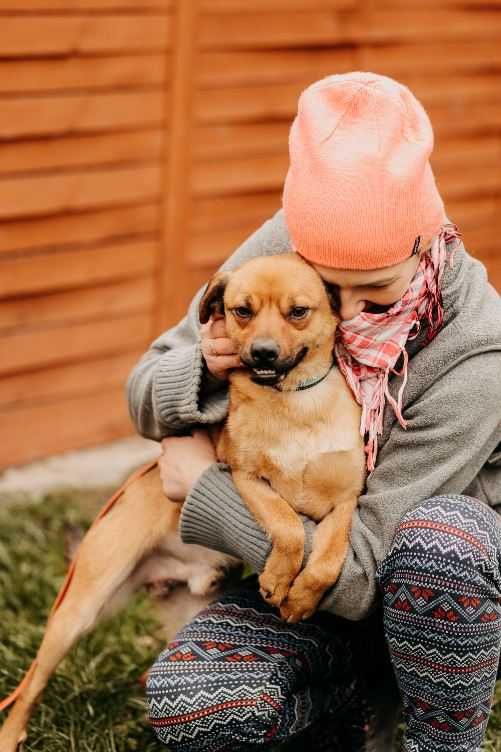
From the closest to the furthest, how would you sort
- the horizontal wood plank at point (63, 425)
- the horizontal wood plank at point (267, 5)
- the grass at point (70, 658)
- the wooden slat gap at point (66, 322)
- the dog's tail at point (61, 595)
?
the dog's tail at point (61, 595) → the grass at point (70, 658) → the wooden slat gap at point (66, 322) → the horizontal wood plank at point (63, 425) → the horizontal wood plank at point (267, 5)

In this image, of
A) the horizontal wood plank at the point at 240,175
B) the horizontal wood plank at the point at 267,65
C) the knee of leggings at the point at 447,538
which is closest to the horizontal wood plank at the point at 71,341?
the horizontal wood plank at the point at 240,175

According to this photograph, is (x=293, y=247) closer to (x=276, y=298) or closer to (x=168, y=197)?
(x=276, y=298)

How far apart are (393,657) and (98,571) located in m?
0.85

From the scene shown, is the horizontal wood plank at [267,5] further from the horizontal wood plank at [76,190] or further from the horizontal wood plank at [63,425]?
the horizontal wood plank at [63,425]

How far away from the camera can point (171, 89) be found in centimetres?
500

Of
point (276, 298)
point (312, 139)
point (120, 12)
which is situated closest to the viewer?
point (312, 139)

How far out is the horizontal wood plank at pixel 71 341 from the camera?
4.84 meters

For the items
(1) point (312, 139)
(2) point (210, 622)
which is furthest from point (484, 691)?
(1) point (312, 139)

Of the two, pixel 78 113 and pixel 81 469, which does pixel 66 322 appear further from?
pixel 78 113

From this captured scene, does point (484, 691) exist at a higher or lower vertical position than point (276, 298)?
lower

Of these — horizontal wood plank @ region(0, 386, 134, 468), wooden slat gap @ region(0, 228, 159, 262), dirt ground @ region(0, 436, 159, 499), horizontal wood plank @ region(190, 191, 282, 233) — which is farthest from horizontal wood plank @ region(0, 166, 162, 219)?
dirt ground @ region(0, 436, 159, 499)

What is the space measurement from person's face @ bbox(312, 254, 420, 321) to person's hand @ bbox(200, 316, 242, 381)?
0.28 metres

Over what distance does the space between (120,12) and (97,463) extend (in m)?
1.81

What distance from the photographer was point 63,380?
5062 mm
